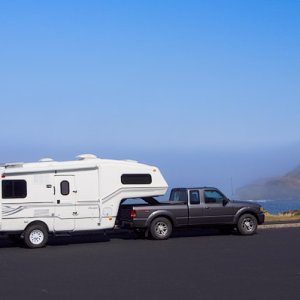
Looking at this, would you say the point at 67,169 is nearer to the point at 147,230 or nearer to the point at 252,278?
the point at 147,230

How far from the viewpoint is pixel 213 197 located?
2184cm

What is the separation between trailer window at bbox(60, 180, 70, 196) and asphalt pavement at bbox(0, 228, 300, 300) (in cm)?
173

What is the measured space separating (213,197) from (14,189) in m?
7.26

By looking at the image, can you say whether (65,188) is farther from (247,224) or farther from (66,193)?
(247,224)

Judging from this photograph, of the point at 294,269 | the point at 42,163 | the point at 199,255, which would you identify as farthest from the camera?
the point at 42,163

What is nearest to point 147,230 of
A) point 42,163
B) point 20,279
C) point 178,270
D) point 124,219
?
point 124,219

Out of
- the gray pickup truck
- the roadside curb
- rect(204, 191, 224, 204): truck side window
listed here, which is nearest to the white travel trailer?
the gray pickup truck

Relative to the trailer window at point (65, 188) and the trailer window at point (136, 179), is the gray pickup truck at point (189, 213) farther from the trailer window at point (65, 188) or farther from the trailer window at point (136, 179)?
the trailer window at point (65, 188)

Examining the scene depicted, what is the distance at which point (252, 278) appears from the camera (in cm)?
1174

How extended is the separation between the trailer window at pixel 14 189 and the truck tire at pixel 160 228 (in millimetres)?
4555

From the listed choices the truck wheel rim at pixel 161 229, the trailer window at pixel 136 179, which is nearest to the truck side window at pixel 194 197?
the truck wheel rim at pixel 161 229

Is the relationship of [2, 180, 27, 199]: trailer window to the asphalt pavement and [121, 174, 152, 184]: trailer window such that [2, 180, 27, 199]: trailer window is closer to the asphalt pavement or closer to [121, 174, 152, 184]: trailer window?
the asphalt pavement

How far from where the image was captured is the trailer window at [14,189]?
18.6 m

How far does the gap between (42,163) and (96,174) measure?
1848mm
